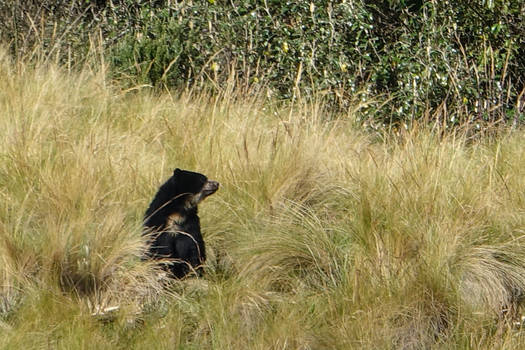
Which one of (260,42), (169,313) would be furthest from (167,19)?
(169,313)

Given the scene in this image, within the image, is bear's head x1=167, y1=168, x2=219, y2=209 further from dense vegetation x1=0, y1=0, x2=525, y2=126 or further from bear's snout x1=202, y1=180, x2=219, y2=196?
dense vegetation x1=0, y1=0, x2=525, y2=126

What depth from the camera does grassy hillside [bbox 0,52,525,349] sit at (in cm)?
532

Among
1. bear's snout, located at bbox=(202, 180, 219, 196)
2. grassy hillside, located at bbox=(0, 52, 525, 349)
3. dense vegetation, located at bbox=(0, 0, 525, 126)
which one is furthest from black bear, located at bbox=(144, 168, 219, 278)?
dense vegetation, located at bbox=(0, 0, 525, 126)

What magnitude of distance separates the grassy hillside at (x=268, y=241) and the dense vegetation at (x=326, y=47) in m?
1.92

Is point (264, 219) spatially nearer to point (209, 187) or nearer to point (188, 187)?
point (209, 187)

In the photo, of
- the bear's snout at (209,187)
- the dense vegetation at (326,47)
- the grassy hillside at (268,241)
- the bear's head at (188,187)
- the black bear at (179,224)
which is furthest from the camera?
the dense vegetation at (326,47)

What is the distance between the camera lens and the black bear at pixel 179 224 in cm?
591

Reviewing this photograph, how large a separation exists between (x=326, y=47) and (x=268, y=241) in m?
4.20

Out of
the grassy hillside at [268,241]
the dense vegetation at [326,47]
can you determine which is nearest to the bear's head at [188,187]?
the grassy hillside at [268,241]

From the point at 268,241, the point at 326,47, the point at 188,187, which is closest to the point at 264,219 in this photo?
the point at 268,241

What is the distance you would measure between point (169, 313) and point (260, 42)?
16.9ft

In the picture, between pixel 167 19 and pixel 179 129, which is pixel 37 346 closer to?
pixel 179 129

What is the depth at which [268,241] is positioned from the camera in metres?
5.99

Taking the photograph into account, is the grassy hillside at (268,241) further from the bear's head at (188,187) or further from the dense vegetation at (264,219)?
the bear's head at (188,187)
